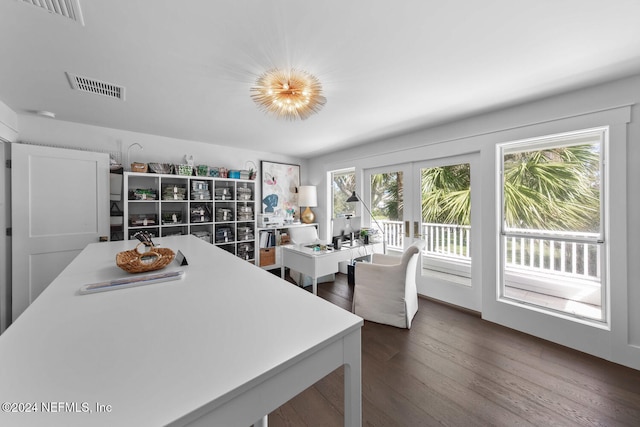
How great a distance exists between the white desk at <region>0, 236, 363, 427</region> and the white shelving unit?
8.13 feet

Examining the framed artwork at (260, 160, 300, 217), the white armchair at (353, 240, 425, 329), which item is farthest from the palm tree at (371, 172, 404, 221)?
the framed artwork at (260, 160, 300, 217)

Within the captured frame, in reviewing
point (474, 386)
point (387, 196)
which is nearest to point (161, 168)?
point (387, 196)

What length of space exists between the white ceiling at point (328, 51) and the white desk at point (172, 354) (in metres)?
1.45

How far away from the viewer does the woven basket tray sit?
1201 mm

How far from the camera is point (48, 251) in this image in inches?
100

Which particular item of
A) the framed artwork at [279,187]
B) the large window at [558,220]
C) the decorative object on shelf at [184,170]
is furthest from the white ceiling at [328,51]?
the framed artwork at [279,187]

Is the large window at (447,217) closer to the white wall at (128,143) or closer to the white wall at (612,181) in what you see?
the white wall at (612,181)

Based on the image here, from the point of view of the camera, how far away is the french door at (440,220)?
282 cm

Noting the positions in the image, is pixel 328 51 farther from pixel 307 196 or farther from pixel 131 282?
pixel 307 196

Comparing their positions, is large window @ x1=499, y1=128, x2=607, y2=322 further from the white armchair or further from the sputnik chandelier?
the sputnik chandelier

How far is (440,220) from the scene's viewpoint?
311 centimetres

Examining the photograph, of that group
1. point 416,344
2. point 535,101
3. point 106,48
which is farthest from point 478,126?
point 106,48

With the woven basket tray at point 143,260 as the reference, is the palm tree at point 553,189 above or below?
above

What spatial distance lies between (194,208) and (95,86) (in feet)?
6.19
